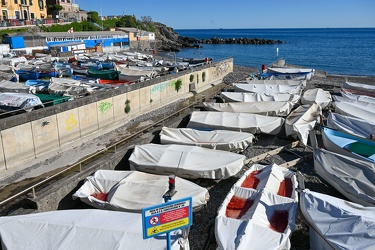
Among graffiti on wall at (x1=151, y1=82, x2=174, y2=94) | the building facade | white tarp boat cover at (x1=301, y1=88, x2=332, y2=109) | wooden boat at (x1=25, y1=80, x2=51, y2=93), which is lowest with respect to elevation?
white tarp boat cover at (x1=301, y1=88, x2=332, y2=109)

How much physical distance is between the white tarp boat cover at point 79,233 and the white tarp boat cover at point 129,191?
1.75m

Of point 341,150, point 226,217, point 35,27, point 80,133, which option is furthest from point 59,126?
point 35,27

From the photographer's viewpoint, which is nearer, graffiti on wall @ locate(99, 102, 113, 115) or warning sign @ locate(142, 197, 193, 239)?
warning sign @ locate(142, 197, 193, 239)

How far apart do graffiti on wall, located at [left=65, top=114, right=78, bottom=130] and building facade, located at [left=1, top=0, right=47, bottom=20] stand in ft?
217

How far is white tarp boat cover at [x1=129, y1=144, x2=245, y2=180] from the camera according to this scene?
41.9 ft

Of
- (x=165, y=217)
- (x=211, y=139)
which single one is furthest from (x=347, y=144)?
(x=165, y=217)

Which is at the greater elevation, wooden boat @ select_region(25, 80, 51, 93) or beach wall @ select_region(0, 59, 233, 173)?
wooden boat @ select_region(25, 80, 51, 93)

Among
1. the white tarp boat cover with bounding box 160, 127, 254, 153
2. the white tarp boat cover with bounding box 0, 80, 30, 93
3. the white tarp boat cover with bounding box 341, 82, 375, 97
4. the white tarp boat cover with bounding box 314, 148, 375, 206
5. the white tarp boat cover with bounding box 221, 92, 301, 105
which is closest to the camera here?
the white tarp boat cover with bounding box 314, 148, 375, 206

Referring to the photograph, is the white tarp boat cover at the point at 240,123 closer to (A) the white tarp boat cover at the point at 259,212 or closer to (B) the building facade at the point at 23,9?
(A) the white tarp boat cover at the point at 259,212

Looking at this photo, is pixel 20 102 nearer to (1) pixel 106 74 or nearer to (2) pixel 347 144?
(1) pixel 106 74

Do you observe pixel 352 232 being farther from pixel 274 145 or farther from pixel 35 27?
pixel 35 27

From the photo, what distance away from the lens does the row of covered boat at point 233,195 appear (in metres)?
8.18

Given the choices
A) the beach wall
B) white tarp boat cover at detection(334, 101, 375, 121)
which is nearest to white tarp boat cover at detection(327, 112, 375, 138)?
white tarp boat cover at detection(334, 101, 375, 121)

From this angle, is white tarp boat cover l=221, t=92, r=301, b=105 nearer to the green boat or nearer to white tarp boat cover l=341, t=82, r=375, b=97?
white tarp boat cover l=341, t=82, r=375, b=97
